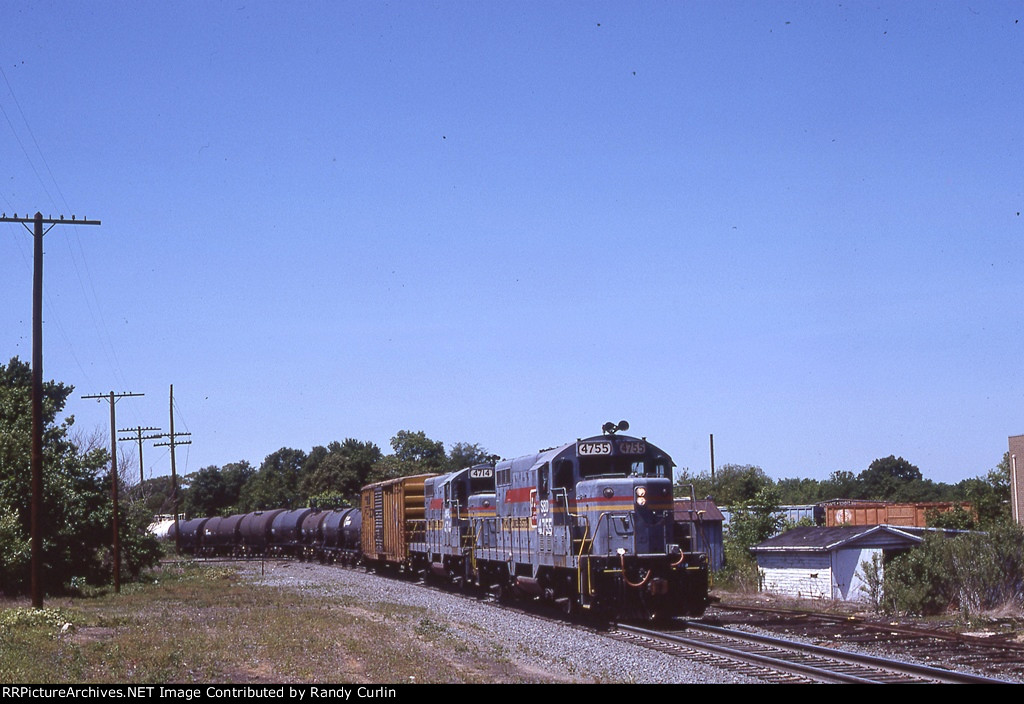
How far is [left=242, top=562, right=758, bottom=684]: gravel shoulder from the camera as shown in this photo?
1547cm

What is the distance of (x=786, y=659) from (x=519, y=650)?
4646mm

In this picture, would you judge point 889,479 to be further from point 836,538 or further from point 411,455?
point 836,538

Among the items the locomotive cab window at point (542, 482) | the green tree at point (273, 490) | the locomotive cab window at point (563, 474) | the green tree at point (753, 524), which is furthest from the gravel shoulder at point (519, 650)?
the green tree at point (273, 490)

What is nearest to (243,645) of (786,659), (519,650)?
(519,650)

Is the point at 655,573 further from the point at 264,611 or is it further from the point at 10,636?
the point at 10,636

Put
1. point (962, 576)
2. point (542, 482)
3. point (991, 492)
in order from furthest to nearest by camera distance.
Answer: point (991, 492) → point (962, 576) → point (542, 482)

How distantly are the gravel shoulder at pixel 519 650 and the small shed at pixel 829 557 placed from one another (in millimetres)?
11318

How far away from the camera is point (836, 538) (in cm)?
3397

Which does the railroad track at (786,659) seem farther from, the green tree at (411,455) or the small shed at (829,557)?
the green tree at (411,455)

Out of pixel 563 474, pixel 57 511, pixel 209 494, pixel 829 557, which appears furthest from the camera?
pixel 209 494

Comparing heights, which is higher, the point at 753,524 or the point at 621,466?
the point at 621,466

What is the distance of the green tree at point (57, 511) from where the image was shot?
117 ft

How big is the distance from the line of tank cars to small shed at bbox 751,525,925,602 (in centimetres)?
1071

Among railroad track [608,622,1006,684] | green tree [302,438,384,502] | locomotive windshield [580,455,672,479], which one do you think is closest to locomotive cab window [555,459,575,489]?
locomotive windshield [580,455,672,479]
